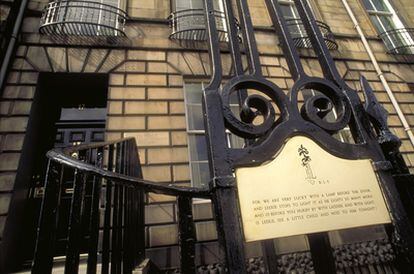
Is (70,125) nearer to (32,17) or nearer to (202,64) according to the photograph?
(32,17)

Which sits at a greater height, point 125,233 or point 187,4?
point 187,4

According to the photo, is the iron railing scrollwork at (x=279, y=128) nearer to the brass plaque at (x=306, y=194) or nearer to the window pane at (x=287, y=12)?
the brass plaque at (x=306, y=194)

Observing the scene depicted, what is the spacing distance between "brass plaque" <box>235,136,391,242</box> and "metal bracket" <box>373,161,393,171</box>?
4 centimetres

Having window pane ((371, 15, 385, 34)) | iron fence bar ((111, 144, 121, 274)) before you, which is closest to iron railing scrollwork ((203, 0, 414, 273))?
iron fence bar ((111, 144, 121, 274))

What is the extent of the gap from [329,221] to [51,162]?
176 cm

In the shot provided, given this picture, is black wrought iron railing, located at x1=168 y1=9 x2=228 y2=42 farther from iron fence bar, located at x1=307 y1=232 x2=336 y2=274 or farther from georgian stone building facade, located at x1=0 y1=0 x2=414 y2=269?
iron fence bar, located at x1=307 y1=232 x2=336 y2=274

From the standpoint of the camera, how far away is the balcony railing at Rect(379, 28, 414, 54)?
27.5 ft

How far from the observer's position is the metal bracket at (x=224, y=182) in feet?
4.32

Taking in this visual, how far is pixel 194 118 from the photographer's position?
19.6ft

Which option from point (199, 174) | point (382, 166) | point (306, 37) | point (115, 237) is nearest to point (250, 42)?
point (382, 166)

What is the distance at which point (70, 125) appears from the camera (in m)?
6.18

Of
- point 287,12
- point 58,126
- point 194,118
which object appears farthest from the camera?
point 287,12

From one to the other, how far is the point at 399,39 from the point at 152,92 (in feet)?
28.9

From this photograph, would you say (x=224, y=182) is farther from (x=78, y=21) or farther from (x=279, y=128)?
(x=78, y=21)
